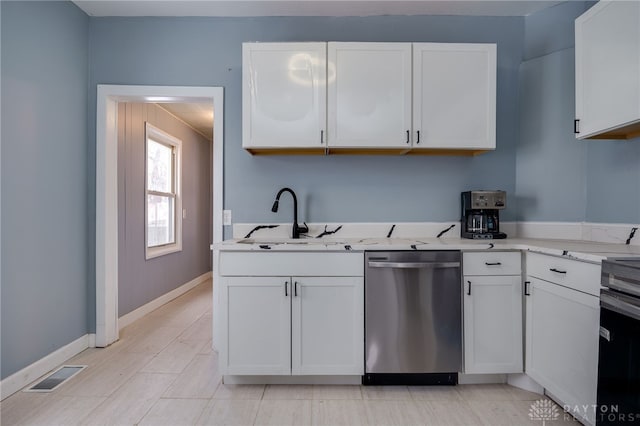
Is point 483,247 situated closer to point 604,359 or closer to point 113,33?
point 604,359

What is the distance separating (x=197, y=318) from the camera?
3381 mm

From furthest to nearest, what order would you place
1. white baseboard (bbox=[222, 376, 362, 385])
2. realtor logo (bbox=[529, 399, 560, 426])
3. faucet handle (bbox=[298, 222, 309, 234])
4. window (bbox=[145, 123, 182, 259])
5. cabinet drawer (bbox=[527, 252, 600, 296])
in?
window (bbox=[145, 123, 182, 259])
faucet handle (bbox=[298, 222, 309, 234])
white baseboard (bbox=[222, 376, 362, 385])
realtor logo (bbox=[529, 399, 560, 426])
cabinet drawer (bbox=[527, 252, 600, 296])

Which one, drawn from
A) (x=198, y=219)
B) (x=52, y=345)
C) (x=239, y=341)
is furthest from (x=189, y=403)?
(x=198, y=219)

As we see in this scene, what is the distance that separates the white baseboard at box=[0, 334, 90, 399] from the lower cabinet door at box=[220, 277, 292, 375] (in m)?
1.28

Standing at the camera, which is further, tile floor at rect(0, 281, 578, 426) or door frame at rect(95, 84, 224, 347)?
door frame at rect(95, 84, 224, 347)

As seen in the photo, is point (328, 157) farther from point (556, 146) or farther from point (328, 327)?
point (556, 146)

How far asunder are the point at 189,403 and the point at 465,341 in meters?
1.69

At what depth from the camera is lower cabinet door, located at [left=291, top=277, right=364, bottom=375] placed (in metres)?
2.00

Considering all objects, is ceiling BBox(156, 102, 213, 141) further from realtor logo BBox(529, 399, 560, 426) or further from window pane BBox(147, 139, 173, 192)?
realtor logo BBox(529, 399, 560, 426)

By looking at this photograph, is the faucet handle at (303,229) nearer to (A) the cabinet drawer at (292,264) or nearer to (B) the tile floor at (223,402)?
(A) the cabinet drawer at (292,264)

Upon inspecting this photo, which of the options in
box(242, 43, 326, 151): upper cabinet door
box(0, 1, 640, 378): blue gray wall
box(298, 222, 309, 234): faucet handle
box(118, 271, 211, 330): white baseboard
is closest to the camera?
box(242, 43, 326, 151): upper cabinet door

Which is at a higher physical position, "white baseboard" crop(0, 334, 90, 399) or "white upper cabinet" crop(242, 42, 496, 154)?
"white upper cabinet" crop(242, 42, 496, 154)

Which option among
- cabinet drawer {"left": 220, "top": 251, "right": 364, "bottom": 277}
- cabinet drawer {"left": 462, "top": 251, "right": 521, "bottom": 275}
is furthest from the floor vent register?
cabinet drawer {"left": 462, "top": 251, "right": 521, "bottom": 275}

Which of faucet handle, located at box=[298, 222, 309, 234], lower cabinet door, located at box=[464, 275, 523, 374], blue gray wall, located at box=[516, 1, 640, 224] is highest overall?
blue gray wall, located at box=[516, 1, 640, 224]
